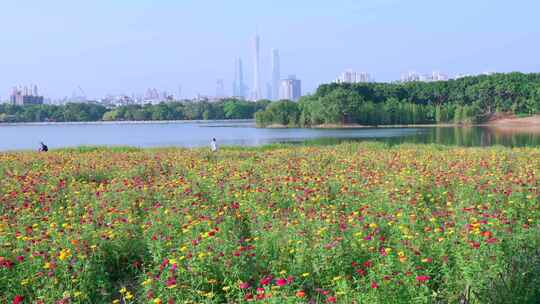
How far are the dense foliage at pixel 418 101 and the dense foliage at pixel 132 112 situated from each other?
57.5m

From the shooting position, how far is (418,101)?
10862cm

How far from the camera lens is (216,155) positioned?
1831cm

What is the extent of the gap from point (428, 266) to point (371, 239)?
629 mm

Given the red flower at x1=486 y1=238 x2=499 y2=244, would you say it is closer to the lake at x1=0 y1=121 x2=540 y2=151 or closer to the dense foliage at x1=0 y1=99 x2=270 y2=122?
the lake at x1=0 y1=121 x2=540 y2=151

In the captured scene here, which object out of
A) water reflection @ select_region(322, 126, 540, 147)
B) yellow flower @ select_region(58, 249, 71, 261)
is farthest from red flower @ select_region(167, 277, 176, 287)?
water reflection @ select_region(322, 126, 540, 147)

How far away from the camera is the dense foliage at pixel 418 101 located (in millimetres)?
91812

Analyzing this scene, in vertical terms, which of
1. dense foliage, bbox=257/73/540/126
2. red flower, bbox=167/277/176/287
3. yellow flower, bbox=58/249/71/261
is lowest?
red flower, bbox=167/277/176/287

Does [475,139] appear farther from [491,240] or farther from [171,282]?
[171,282]

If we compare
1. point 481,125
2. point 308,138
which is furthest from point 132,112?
point 308,138

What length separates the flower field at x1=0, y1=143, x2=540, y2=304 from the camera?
194 inches

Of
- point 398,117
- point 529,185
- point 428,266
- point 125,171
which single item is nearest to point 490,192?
point 529,185

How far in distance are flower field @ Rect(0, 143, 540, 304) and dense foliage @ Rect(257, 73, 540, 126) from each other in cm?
8161

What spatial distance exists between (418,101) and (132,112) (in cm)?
8494

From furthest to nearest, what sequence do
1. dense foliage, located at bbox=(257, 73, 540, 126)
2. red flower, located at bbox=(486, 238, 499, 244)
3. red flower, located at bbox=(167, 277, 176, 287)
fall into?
1. dense foliage, located at bbox=(257, 73, 540, 126)
2. red flower, located at bbox=(486, 238, 499, 244)
3. red flower, located at bbox=(167, 277, 176, 287)
